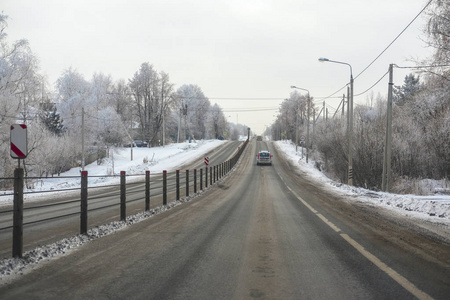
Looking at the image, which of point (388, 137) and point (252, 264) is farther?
point (388, 137)

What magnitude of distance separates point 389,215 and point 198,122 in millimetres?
105615

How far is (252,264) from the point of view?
495cm

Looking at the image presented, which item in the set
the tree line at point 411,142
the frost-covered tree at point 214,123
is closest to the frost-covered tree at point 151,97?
the frost-covered tree at point 214,123

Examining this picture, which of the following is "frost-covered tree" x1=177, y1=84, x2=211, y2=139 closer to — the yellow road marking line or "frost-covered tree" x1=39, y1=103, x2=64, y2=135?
"frost-covered tree" x1=39, y1=103, x2=64, y2=135

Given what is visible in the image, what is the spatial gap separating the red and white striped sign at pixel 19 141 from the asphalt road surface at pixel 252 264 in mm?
1924

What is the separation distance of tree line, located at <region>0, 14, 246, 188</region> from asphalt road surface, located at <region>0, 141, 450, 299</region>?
59.1 feet

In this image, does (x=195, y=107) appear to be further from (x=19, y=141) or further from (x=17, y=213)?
(x=17, y=213)

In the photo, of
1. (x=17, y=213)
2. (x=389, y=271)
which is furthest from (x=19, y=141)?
(x=389, y=271)

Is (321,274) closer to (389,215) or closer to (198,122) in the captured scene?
(389,215)

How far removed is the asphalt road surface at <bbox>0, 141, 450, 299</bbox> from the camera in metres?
3.85

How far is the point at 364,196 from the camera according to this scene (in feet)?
52.0

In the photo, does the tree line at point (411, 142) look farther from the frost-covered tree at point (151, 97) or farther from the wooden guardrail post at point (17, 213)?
the frost-covered tree at point (151, 97)

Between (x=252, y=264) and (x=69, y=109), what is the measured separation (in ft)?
178

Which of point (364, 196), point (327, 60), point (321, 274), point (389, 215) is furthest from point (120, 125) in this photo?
point (321, 274)
